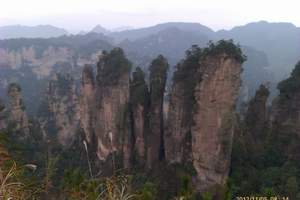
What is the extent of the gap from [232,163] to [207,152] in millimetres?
1736

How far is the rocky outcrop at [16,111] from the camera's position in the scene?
29828mm

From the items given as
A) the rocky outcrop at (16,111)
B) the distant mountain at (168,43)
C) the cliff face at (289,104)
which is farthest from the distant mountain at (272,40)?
the cliff face at (289,104)

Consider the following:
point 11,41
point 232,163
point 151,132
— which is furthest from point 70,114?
point 11,41

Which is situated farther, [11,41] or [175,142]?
[11,41]

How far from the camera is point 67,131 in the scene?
38.9 metres

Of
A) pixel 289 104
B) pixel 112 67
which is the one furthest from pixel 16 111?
pixel 289 104

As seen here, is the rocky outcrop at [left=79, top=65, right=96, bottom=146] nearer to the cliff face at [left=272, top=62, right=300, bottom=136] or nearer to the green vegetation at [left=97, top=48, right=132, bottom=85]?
the green vegetation at [left=97, top=48, right=132, bottom=85]

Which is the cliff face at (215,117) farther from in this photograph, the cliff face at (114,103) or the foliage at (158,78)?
the cliff face at (114,103)

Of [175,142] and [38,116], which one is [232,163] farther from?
[38,116]

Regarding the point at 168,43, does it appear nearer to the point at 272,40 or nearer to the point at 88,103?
→ the point at 272,40

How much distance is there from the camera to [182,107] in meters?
21.4

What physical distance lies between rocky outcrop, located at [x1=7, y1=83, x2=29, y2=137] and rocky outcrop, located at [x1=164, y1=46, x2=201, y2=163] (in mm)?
11892

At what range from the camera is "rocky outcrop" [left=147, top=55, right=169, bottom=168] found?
23047 mm

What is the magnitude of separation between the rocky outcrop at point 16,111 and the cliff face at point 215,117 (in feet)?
45.7
